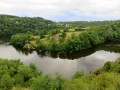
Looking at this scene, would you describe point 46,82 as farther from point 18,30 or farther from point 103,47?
point 18,30

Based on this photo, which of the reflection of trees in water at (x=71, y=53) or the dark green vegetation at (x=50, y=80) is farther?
the reflection of trees in water at (x=71, y=53)

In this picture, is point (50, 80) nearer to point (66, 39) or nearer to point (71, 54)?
point (71, 54)

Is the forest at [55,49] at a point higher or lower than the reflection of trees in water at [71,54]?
higher

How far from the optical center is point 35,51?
101 meters

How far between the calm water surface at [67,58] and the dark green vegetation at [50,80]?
15.9m

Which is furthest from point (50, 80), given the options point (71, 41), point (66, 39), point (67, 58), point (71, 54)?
point (66, 39)

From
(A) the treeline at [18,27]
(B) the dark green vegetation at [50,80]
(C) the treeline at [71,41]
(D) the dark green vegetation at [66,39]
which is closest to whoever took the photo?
(B) the dark green vegetation at [50,80]

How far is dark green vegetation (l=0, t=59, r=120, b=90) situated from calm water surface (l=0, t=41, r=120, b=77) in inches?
628

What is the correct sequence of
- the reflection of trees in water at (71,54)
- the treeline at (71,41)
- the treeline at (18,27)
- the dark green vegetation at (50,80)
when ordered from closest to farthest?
the dark green vegetation at (50,80), the reflection of trees in water at (71,54), the treeline at (71,41), the treeline at (18,27)

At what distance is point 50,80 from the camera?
36938mm

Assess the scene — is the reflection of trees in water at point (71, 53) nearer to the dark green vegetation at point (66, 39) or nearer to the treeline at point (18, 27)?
the dark green vegetation at point (66, 39)

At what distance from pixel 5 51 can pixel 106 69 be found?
2458 inches

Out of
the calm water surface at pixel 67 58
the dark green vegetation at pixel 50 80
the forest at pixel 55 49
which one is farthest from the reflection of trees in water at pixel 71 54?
the dark green vegetation at pixel 50 80

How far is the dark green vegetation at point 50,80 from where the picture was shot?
115ft
